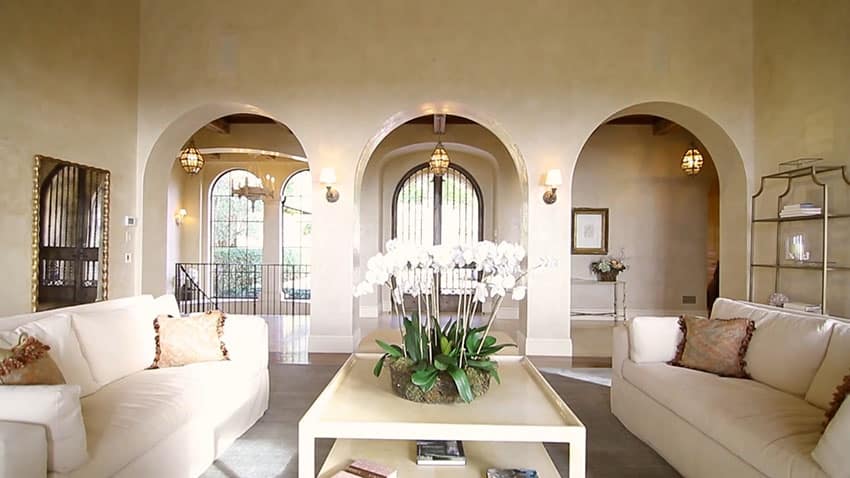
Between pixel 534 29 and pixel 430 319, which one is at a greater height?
pixel 534 29

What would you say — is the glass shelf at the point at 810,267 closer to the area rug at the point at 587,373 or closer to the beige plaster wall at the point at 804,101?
the beige plaster wall at the point at 804,101

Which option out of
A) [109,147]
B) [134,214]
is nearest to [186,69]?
[109,147]

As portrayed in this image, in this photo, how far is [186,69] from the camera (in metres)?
5.31

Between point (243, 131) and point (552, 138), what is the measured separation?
592 centimetres

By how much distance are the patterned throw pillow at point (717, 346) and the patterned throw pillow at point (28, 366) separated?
3.44 meters

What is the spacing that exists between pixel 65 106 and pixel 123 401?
11.1ft

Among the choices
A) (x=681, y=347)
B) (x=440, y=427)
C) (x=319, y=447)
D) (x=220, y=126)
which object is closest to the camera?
(x=440, y=427)

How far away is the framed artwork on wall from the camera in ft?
26.0

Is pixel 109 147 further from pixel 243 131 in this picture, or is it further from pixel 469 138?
pixel 469 138

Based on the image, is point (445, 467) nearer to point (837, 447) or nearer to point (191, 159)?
point (837, 447)

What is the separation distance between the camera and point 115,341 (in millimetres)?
2650

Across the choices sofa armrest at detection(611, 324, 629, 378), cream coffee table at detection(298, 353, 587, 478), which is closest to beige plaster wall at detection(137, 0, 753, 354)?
sofa armrest at detection(611, 324, 629, 378)

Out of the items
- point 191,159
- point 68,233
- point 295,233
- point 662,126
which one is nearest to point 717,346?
point 68,233

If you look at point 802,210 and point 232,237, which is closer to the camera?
point 802,210
